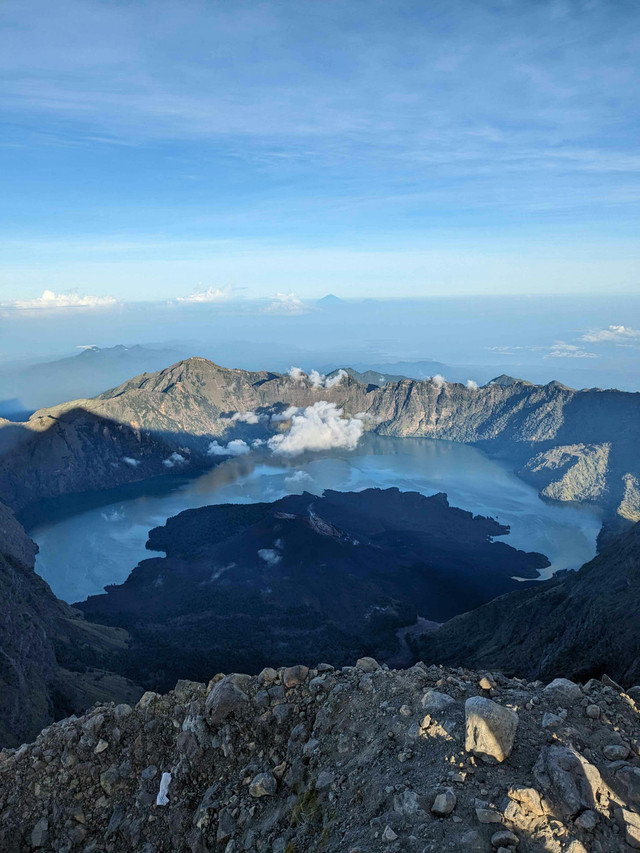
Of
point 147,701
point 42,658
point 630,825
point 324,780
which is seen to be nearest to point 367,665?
point 324,780

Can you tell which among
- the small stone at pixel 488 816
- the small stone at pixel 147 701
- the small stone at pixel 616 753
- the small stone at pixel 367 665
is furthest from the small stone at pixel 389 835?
the small stone at pixel 147 701

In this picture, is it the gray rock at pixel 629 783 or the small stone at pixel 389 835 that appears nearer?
the small stone at pixel 389 835

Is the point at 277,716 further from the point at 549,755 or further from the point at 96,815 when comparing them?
the point at 549,755

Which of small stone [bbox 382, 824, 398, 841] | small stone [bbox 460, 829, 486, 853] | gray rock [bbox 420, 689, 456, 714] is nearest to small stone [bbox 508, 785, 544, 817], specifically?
small stone [bbox 460, 829, 486, 853]

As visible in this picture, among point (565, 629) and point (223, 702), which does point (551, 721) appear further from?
point (565, 629)

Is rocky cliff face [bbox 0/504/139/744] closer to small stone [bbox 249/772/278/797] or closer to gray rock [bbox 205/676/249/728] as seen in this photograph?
gray rock [bbox 205/676/249/728]

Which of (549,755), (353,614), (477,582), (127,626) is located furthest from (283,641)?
(549,755)

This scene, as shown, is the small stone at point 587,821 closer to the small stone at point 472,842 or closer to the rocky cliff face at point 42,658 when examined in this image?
the small stone at point 472,842
